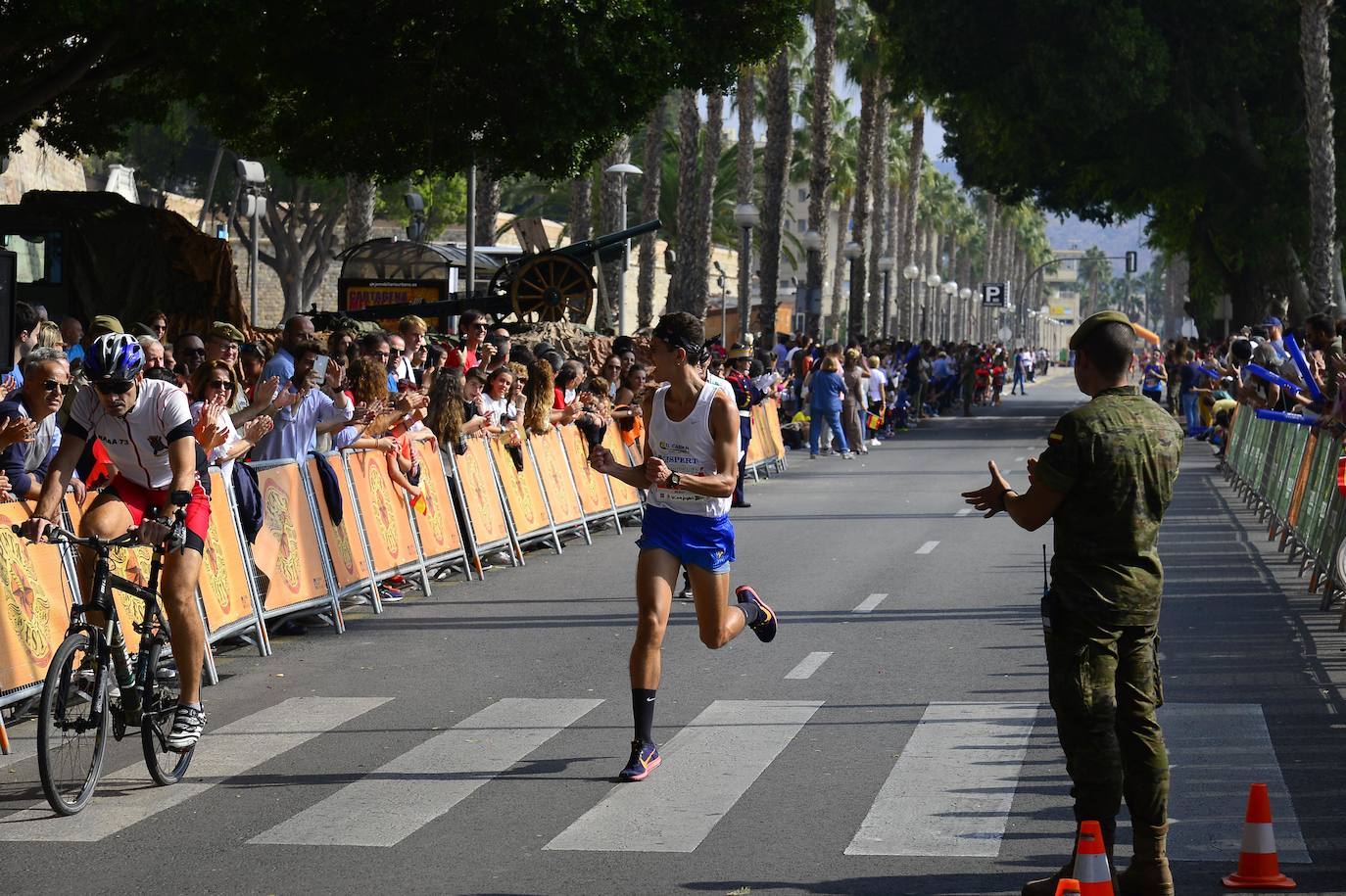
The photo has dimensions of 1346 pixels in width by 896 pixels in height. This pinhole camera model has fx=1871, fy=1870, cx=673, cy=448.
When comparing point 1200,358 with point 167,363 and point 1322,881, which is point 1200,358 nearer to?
point 167,363

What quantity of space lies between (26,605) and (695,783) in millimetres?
3303

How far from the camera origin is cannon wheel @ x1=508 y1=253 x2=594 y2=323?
90.3 feet

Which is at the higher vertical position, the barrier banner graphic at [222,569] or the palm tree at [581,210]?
the palm tree at [581,210]

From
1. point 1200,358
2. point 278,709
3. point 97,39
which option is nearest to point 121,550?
point 278,709

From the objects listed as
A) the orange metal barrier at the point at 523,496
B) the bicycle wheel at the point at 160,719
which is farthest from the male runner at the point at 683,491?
the orange metal barrier at the point at 523,496

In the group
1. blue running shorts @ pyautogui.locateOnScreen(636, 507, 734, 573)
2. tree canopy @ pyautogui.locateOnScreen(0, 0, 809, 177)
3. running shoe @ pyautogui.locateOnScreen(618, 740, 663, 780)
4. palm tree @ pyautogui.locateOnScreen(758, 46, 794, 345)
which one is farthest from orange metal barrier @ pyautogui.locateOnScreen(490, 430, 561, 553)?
palm tree @ pyautogui.locateOnScreen(758, 46, 794, 345)

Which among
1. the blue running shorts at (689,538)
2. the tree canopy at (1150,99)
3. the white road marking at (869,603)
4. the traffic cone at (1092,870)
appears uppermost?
the tree canopy at (1150,99)

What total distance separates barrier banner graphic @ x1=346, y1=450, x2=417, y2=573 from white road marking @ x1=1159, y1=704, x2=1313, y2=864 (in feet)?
19.8

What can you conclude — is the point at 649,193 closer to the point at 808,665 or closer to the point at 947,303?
the point at 808,665

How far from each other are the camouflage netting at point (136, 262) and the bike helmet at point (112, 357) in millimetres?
16875

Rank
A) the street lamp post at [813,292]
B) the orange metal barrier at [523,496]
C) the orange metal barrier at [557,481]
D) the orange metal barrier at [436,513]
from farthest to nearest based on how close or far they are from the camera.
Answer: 1. the street lamp post at [813,292]
2. the orange metal barrier at [557,481]
3. the orange metal barrier at [523,496]
4. the orange metal barrier at [436,513]

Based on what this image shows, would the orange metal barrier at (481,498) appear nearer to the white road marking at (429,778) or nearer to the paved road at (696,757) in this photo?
the paved road at (696,757)

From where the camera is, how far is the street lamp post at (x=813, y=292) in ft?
142

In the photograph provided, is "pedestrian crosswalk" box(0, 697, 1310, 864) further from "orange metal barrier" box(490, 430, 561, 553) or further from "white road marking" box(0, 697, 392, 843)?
"orange metal barrier" box(490, 430, 561, 553)
